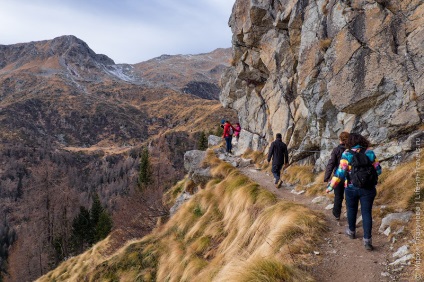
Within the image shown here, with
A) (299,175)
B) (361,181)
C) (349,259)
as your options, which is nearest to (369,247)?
(349,259)

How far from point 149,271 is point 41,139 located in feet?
647

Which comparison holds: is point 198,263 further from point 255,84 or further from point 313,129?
point 255,84

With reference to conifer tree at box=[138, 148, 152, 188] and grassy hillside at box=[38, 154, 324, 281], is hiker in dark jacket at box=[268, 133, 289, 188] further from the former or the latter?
conifer tree at box=[138, 148, 152, 188]

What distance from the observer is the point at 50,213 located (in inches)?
1633

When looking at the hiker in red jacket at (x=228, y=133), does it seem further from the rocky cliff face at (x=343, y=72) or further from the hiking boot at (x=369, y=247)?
the hiking boot at (x=369, y=247)

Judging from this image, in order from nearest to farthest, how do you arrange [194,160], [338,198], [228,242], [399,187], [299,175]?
1. [338,198]
2. [399,187]
3. [228,242]
4. [299,175]
5. [194,160]

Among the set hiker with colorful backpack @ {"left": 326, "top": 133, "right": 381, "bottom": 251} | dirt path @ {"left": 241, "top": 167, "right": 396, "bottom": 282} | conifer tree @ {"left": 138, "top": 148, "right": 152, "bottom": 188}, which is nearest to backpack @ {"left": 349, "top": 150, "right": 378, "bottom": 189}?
hiker with colorful backpack @ {"left": 326, "top": 133, "right": 381, "bottom": 251}

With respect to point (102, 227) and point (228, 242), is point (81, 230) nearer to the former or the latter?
point (102, 227)

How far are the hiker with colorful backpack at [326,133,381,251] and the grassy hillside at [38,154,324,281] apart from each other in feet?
3.51

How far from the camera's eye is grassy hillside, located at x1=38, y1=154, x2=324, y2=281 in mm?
5973

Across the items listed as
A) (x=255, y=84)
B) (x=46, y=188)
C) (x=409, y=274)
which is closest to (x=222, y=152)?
(x=255, y=84)

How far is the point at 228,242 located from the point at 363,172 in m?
5.35

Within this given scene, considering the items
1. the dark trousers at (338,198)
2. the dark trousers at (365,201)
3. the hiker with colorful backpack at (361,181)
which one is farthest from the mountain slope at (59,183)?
the dark trousers at (365,201)

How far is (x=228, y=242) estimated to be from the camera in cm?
997
